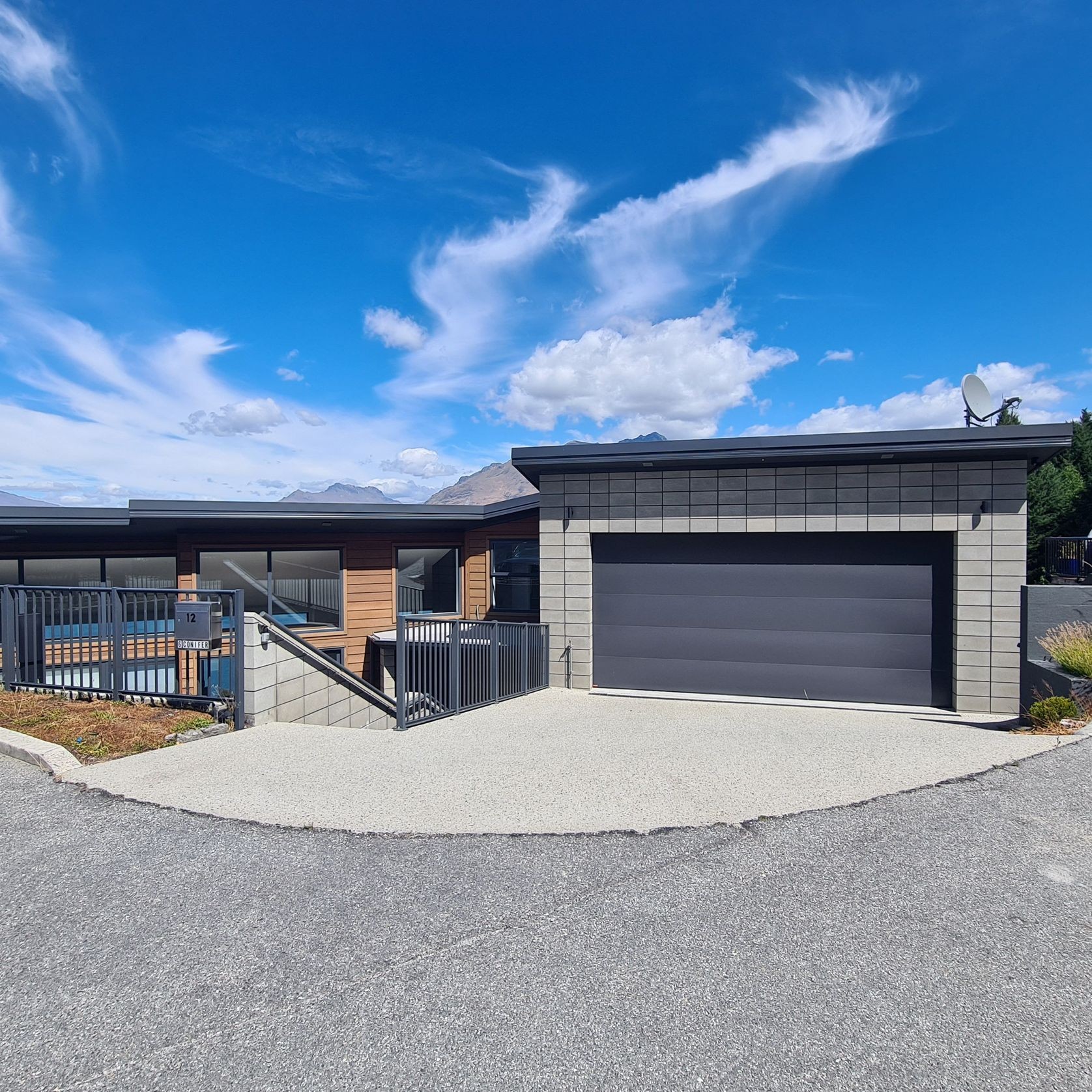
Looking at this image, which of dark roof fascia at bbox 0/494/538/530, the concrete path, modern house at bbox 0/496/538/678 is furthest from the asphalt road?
modern house at bbox 0/496/538/678

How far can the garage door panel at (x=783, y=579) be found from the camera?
9.17 m

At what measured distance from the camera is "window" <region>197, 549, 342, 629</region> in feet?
45.5

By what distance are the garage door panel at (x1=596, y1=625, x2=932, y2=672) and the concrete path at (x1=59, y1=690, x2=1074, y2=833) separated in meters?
1.90

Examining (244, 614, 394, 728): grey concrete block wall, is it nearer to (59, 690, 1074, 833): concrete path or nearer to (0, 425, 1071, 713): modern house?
(59, 690, 1074, 833): concrete path

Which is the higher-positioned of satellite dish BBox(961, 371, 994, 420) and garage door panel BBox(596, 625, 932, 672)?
satellite dish BBox(961, 371, 994, 420)

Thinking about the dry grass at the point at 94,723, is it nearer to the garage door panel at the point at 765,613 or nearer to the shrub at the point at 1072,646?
the garage door panel at the point at 765,613

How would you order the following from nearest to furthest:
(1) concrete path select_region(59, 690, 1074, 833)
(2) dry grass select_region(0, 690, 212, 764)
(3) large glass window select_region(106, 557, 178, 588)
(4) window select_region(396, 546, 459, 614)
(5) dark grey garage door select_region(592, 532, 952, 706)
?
(1) concrete path select_region(59, 690, 1074, 833)
(2) dry grass select_region(0, 690, 212, 764)
(5) dark grey garage door select_region(592, 532, 952, 706)
(3) large glass window select_region(106, 557, 178, 588)
(4) window select_region(396, 546, 459, 614)

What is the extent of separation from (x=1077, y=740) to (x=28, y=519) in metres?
14.8

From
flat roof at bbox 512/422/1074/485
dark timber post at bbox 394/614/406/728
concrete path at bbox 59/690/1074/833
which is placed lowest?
concrete path at bbox 59/690/1074/833

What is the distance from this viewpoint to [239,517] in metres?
12.1

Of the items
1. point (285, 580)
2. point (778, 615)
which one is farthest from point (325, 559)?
point (778, 615)

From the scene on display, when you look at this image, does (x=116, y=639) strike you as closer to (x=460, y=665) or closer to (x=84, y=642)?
(x=84, y=642)

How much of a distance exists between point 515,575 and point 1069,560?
10762mm

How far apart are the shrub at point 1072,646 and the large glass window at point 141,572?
15.4 m
